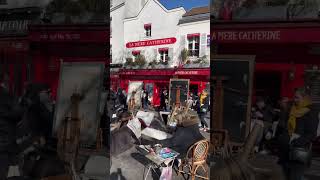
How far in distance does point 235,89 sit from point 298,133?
A: 0.39m

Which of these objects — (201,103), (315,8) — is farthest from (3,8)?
(315,8)

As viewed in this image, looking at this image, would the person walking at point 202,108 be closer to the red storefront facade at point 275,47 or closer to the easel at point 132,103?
the red storefront facade at point 275,47

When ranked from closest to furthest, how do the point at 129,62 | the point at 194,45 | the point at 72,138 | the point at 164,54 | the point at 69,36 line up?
the point at 194,45 → the point at 164,54 → the point at 129,62 → the point at 69,36 → the point at 72,138

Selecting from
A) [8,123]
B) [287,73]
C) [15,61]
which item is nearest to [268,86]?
[287,73]

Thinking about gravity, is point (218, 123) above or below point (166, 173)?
above

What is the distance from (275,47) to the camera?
1.88 meters

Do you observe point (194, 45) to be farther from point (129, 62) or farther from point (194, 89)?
point (129, 62)

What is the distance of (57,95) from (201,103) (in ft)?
2.91

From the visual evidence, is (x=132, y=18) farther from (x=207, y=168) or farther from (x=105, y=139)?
(x=207, y=168)

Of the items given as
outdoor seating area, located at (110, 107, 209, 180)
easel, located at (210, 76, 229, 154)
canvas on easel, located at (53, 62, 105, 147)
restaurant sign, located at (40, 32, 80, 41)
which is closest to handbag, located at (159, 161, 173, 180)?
outdoor seating area, located at (110, 107, 209, 180)

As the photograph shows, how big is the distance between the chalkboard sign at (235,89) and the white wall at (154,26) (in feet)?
0.80

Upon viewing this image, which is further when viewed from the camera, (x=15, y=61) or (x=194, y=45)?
(x=15, y=61)

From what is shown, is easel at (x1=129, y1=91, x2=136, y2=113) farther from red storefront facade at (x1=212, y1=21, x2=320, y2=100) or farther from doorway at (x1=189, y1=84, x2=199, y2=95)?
red storefront facade at (x1=212, y1=21, x2=320, y2=100)

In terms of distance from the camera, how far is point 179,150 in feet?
6.40
